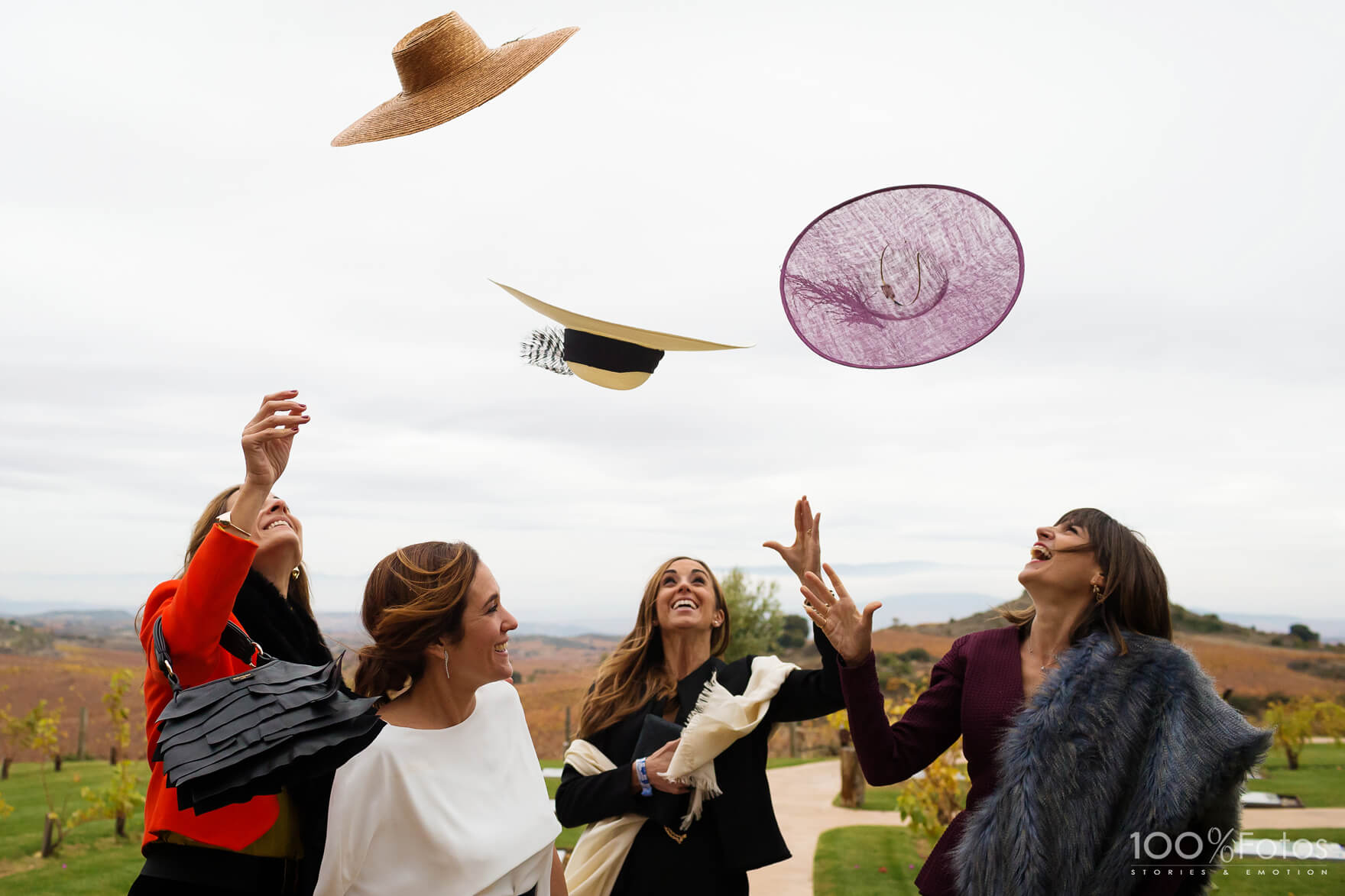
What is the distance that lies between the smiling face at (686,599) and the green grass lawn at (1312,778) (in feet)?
27.6

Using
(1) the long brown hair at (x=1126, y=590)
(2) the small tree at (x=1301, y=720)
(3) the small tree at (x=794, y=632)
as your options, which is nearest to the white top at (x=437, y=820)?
(1) the long brown hair at (x=1126, y=590)

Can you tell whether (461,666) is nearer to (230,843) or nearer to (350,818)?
(350,818)

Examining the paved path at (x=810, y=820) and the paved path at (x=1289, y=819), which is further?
the paved path at (x=1289, y=819)

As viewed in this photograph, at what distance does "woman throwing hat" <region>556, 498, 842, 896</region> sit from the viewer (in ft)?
9.98

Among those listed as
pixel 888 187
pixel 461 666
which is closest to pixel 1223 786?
pixel 888 187

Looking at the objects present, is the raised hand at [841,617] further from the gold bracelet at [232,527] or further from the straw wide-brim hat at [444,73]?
the straw wide-brim hat at [444,73]

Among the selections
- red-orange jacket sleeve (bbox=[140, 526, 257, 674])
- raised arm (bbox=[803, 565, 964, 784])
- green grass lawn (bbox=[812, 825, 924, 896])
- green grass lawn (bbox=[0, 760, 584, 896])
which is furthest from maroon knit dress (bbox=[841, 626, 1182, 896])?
green grass lawn (bbox=[812, 825, 924, 896])

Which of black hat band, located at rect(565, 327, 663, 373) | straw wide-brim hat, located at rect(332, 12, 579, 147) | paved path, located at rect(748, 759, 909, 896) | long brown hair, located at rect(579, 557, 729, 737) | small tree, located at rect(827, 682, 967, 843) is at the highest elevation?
straw wide-brim hat, located at rect(332, 12, 579, 147)

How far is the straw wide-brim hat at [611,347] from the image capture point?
280 cm

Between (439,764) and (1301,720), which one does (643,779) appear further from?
(1301,720)

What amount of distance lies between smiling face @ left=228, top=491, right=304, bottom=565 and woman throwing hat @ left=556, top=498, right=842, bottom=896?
133 cm

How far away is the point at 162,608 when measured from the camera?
197 cm

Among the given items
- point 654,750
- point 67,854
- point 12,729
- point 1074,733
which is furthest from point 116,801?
point 1074,733

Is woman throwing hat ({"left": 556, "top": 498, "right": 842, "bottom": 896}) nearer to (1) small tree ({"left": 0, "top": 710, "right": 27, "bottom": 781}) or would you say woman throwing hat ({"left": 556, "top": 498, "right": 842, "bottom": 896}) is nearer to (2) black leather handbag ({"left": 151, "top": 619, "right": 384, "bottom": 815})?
(2) black leather handbag ({"left": 151, "top": 619, "right": 384, "bottom": 815})
